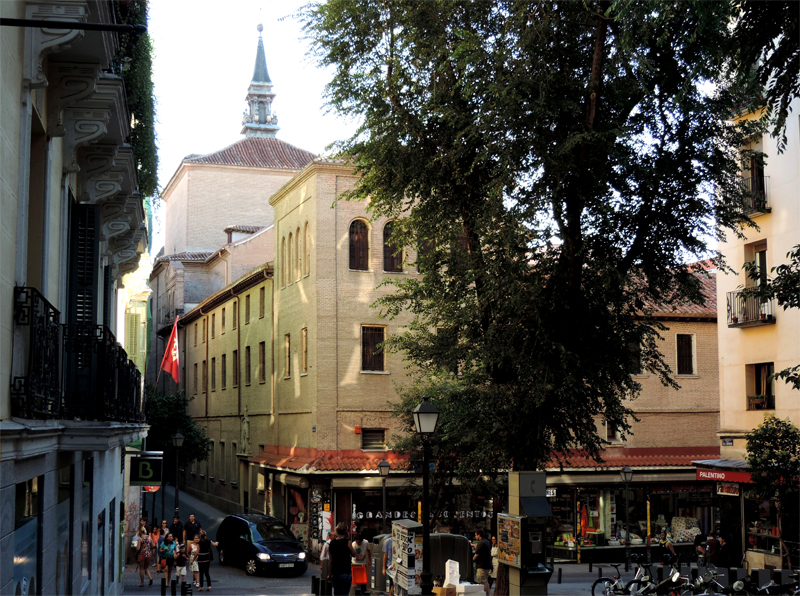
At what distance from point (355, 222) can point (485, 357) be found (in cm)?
1836

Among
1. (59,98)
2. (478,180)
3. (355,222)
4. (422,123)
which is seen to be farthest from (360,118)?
(355,222)

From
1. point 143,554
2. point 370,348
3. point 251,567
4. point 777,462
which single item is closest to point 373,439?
point 370,348

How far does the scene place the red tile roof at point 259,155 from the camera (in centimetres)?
6306

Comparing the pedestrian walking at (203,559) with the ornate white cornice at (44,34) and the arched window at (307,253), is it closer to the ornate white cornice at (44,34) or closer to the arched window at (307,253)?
the arched window at (307,253)

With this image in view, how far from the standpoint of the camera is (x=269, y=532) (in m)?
30.2

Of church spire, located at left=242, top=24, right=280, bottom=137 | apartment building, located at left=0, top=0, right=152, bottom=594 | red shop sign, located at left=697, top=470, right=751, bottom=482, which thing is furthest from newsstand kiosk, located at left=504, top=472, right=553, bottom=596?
church spire, located at left=242, top=24, right=280, bottom=137

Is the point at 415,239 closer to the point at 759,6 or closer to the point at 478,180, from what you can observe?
the point at 478,180

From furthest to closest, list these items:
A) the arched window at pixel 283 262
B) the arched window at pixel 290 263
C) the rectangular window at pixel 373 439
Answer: the arched window at pixel 283 262
the arched window at pixel 290 263
the rectangular window at pixel 373 439

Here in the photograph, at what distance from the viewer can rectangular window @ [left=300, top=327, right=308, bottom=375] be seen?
119 feet

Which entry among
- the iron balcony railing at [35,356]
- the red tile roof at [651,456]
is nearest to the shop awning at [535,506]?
the iron balcony railing at [35,356]

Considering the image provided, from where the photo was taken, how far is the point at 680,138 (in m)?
17.8

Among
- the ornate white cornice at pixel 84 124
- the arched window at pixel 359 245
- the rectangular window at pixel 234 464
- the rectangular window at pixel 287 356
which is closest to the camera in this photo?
the ornate white cornice at pixel 84 124

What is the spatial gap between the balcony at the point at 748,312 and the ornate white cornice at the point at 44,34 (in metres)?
22.2

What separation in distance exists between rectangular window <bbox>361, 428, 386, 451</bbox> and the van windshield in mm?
5295
